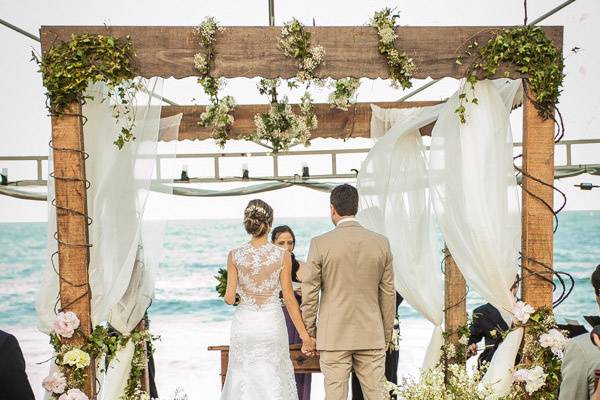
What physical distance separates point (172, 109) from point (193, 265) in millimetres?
24904

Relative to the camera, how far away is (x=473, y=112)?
5.73 metres

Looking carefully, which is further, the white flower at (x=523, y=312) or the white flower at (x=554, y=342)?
the white flower at (x=523, y=312)

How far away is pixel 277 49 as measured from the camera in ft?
17.9

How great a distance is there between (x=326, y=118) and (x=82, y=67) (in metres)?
3.11

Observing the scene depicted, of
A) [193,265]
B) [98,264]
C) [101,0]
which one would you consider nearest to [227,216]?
[193,265]

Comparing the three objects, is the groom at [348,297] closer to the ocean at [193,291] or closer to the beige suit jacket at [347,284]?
the beige suit jacket at [347,284]

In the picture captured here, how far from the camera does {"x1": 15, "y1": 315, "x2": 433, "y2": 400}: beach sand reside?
1319 cm

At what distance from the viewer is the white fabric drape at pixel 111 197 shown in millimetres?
5523

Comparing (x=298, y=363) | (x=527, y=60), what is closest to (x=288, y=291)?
(x=298, y=363)

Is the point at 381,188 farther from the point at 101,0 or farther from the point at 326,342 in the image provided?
the point at 101,0

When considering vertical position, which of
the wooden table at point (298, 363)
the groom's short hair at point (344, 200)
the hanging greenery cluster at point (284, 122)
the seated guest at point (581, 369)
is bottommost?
the wooden table at point (298, 363)

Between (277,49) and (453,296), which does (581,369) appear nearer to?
(277,49)

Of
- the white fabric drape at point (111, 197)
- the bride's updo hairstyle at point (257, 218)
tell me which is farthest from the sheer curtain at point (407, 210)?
the white fabric drape at point (111, 197)

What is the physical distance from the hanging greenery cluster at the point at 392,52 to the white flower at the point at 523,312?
63.2 inches
